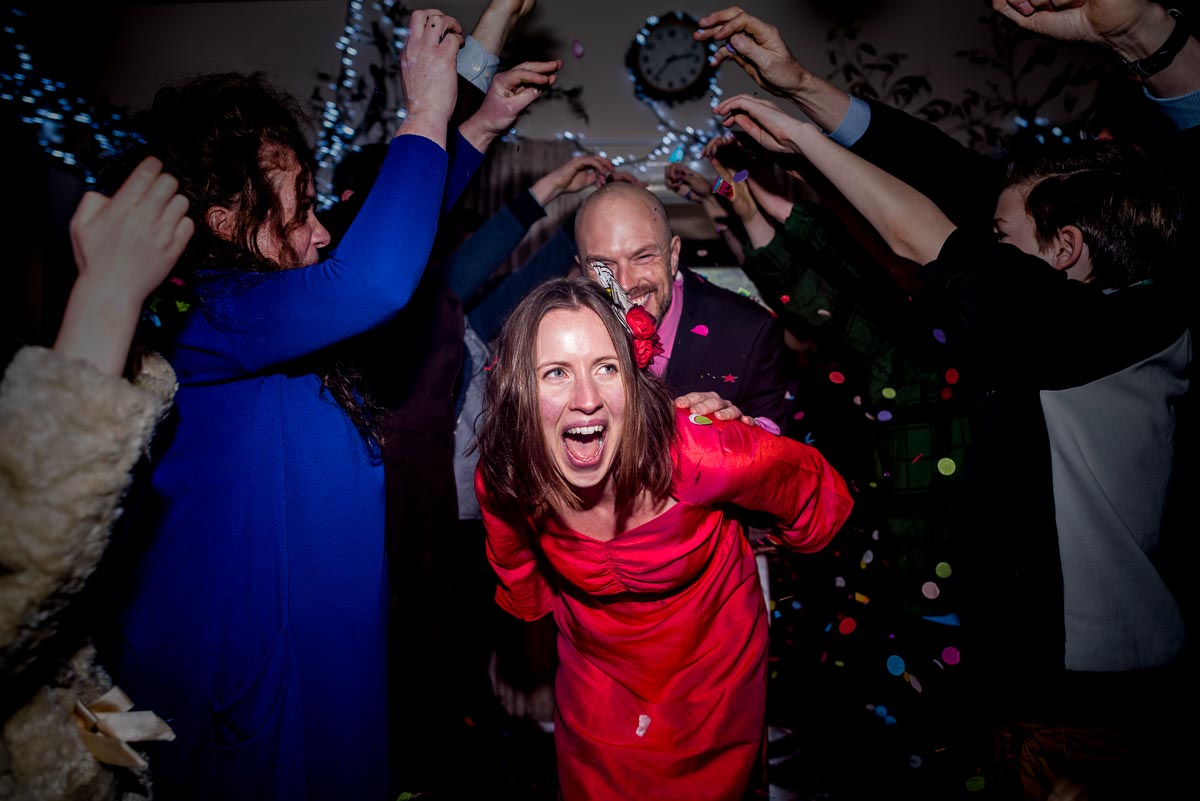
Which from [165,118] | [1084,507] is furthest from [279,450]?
[1084,507]

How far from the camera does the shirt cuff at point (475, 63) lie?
1437 mm

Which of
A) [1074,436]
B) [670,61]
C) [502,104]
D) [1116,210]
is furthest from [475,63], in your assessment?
[670,61]

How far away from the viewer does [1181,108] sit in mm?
1381

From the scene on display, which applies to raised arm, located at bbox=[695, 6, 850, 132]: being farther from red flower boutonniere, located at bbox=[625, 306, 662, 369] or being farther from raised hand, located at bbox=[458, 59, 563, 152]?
red flower boutonniere, located at bbox=[625, 306, 662, 369]

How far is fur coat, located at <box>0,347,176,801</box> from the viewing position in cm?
75

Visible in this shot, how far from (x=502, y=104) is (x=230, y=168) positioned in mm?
687

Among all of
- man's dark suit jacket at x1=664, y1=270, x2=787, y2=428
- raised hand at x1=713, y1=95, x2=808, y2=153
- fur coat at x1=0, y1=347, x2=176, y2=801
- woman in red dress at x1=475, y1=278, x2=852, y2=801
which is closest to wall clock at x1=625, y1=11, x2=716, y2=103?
man's dark suit jacket at x1=664, y1=270, x2=787, y2=428

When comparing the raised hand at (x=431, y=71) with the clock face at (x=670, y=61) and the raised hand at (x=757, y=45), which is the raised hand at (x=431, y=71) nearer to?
the raised hand at (x=757, y=45)

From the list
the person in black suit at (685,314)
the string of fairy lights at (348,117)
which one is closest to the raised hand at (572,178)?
the person in black suit at (685,314)

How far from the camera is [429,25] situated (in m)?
1.30

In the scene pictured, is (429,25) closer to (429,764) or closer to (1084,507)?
(1084,507)

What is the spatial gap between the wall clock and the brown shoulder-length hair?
130 inches

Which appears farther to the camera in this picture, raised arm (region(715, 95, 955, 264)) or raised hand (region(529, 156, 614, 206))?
raised hand (region(529, 156, 614, 206))

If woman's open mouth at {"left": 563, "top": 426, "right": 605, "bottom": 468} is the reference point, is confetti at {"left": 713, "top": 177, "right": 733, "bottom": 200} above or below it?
above
